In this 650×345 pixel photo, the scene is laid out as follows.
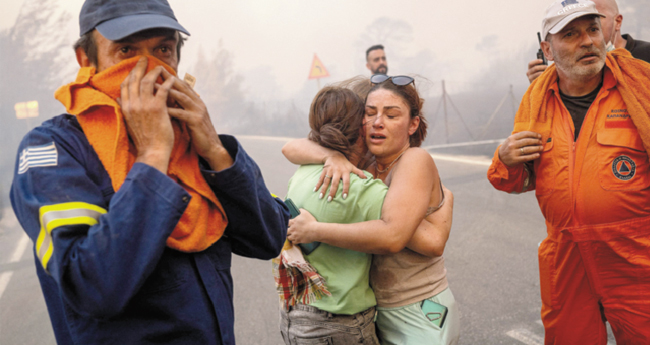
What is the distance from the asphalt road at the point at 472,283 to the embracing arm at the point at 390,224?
75.5 inches

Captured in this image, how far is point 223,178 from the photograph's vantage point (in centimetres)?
120

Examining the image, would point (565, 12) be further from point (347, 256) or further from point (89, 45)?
point (89, 45)

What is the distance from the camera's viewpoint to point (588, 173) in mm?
2010

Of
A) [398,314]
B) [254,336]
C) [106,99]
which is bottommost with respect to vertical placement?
[254,336]

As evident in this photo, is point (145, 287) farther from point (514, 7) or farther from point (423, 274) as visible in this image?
point (514, 7)

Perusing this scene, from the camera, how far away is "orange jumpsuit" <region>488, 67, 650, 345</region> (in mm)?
1954

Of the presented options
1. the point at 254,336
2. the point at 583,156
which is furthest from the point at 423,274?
the point at 254,336

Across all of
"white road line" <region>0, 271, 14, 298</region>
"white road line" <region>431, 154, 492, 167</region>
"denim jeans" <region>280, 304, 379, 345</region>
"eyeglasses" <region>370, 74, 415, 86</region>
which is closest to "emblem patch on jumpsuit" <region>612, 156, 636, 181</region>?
"eyeglasses" <region>370, 74, 415, 86</region>

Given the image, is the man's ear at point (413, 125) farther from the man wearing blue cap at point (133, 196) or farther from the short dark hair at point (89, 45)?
the short dark hair at point (89, 45)

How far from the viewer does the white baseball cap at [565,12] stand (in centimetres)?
207

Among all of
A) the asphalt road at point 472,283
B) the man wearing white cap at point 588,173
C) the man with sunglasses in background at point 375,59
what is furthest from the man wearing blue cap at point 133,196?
the man with sunglasses in background at point 375,59

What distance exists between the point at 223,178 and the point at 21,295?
4.81 metres

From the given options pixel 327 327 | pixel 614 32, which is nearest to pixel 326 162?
pixel 327 327

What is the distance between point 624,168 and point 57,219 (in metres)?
2.12
